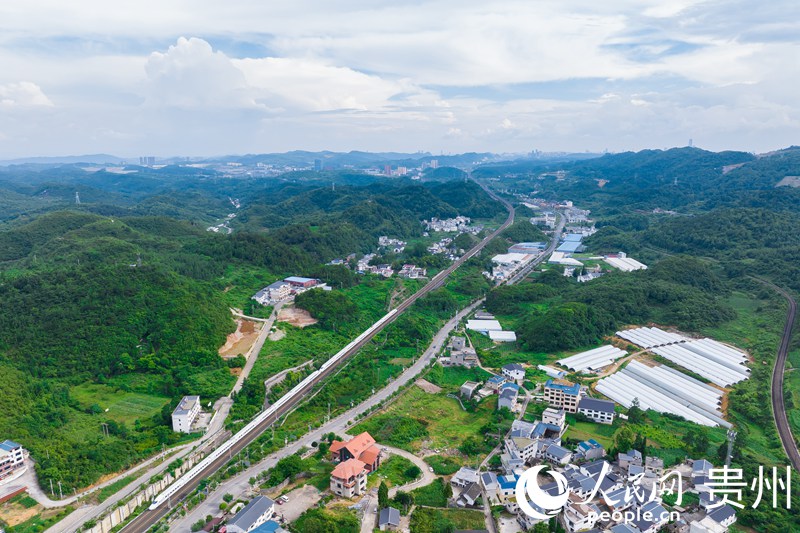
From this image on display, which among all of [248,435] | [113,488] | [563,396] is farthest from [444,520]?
[113,488]

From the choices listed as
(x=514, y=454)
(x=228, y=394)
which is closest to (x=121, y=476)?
(x=228, y=394)

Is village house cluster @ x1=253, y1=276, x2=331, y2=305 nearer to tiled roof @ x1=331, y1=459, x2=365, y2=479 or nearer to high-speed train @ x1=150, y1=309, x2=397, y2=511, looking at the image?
high-speed train @ x1=150, y1=309, x2=397, y2=511

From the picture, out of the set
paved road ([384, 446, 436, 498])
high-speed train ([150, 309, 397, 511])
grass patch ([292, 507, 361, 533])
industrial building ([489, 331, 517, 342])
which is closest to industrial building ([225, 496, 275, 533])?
grass patch ([292, 507, 361, 533])

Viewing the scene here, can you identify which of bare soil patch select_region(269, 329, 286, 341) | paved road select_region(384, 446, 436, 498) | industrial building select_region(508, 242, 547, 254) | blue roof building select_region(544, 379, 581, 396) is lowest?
paved road select_region(384, 446, 436, 498)

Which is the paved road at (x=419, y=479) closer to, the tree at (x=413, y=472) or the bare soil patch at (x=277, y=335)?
the tree at (x=413, y=472)

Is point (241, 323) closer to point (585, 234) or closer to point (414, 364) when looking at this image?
point (414, 364)

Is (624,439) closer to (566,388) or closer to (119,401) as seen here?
(566,388)
